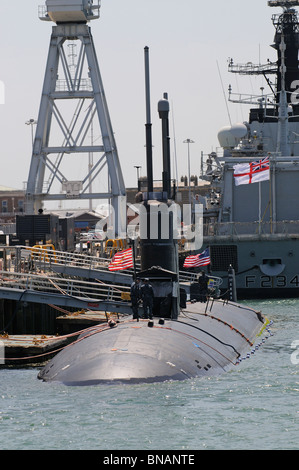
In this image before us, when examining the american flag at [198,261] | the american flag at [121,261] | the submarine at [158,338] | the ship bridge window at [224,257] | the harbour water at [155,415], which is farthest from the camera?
the ship bridge window at [224,257]

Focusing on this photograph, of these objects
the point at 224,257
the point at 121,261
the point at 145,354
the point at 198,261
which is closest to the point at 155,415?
the point at 145,354

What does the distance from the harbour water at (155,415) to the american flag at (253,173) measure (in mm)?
28735

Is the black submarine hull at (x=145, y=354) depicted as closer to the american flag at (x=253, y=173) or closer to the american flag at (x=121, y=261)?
the american flag at (x=121, y=261)

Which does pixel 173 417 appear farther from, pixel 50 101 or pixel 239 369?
pixel 50 101

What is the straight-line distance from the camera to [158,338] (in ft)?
81.3

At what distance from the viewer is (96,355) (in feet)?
76.8

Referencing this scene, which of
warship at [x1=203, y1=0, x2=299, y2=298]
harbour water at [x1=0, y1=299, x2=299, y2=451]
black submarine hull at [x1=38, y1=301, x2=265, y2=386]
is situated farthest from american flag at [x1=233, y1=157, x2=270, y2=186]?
harbour water at [x1=0, y1=299, x2=299, y2=451]

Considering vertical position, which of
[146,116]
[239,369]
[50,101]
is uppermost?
[50,101]

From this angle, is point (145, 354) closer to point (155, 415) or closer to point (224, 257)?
point (155, 415)

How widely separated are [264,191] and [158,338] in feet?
115

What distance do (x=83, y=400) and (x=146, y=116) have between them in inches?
402

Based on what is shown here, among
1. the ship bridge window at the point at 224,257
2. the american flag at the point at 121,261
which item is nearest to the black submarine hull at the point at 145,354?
the american flag at the point at 121,261

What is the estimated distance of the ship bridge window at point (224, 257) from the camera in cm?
5459
